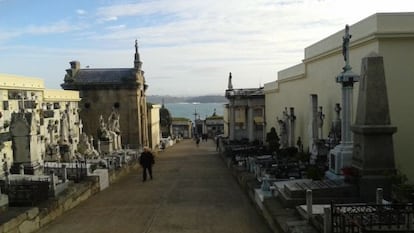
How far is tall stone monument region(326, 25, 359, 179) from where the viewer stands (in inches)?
519

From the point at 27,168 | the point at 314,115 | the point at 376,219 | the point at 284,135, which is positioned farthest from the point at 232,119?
the point at 376,219

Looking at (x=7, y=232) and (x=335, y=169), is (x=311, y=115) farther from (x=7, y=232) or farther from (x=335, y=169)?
(x=7, y=232)

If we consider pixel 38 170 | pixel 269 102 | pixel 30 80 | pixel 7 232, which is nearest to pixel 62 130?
pixel 30 80

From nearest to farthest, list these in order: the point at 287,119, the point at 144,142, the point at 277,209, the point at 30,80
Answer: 1. the point at 277,209
2. the point at 30,80
3. the point at 287,119
4. the point at 144,142

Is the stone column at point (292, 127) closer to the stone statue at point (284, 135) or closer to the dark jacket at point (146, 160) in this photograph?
the stone statue at point (284, 135)

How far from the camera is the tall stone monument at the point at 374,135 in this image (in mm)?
11695

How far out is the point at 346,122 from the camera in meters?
13.5

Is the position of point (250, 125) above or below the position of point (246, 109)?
below

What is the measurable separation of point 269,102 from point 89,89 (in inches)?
505

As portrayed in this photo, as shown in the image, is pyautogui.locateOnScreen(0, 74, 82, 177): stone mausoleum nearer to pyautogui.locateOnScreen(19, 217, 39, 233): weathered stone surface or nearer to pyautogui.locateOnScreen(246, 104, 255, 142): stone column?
pyautogui.locateOnScreen(19, 217, 39, 233): weathered stone surface

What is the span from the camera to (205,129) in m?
70.2

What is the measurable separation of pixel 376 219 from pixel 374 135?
12.7ft

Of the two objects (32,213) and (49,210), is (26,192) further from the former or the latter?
Result: (32,213)

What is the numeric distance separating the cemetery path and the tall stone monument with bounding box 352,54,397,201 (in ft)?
8.63
